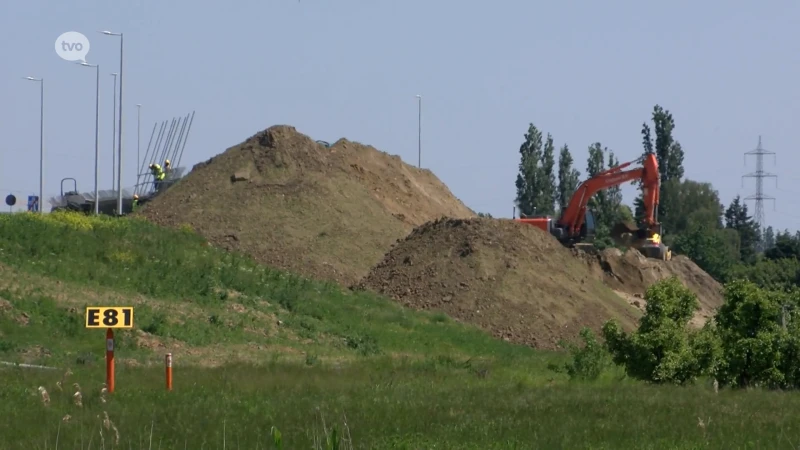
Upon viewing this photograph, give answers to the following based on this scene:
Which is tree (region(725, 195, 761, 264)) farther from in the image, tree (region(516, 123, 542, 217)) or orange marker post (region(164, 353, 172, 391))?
orange marker post (region(164, 353, 172, 391))

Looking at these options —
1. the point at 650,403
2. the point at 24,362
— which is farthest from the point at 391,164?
the point at 650,403

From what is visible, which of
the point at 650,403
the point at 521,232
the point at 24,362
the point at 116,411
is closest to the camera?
the point at 116,411

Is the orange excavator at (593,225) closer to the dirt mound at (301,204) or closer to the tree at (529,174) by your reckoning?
the dirt mound at (301,204)

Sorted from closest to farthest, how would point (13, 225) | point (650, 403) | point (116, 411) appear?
1. point (116, 411)
2. point (650, 403)
3. point (13, 225)

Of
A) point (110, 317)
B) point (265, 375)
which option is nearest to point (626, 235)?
point (265, 375)

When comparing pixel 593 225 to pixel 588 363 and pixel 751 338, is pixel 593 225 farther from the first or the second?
pixel 751 338

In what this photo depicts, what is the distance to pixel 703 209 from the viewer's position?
354 ft

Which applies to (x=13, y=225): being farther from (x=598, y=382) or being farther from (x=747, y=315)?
(x=747, y=315)

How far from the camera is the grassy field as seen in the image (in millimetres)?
15672

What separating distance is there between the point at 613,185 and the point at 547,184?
3969cm

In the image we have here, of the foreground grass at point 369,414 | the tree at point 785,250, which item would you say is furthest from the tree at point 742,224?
the foreground grass at point 369,414

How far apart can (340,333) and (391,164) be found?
29020 millimetres

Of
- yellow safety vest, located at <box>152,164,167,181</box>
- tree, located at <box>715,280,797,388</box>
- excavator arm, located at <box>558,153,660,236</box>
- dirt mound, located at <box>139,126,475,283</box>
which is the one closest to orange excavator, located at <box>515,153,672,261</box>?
excavator arm, located at <box>558,153,660,236</box>

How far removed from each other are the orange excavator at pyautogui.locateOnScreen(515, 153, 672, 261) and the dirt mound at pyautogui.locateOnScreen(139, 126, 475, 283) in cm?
705
